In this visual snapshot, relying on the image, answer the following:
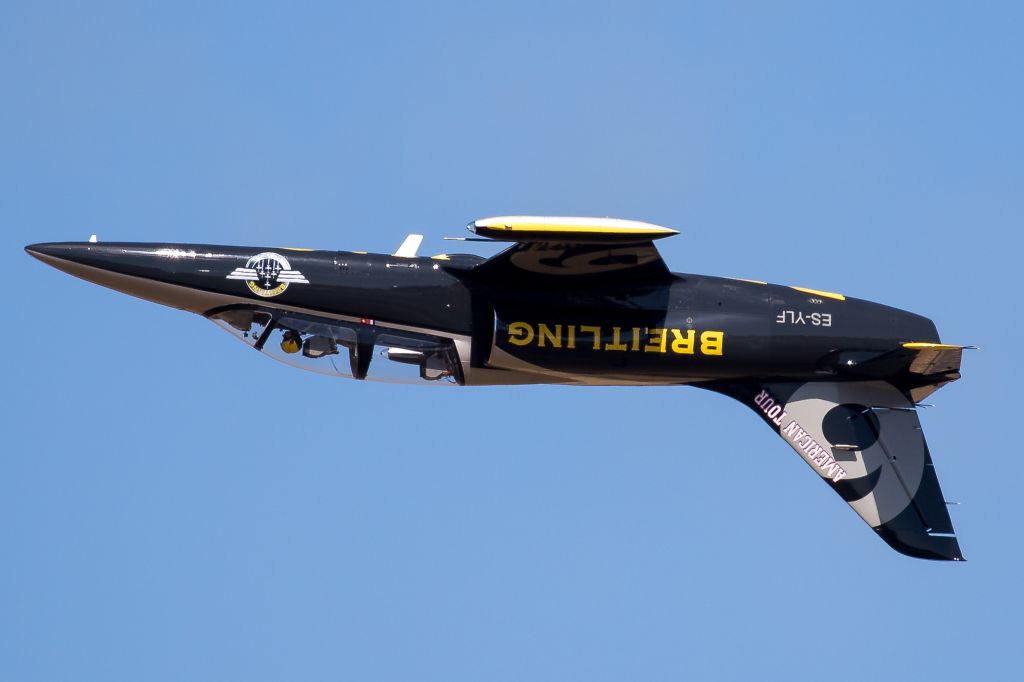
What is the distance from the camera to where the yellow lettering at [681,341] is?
3062cm

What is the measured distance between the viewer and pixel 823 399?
31734 millimetres

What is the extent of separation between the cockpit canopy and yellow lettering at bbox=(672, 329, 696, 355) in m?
4.27

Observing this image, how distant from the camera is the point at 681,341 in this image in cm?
3064

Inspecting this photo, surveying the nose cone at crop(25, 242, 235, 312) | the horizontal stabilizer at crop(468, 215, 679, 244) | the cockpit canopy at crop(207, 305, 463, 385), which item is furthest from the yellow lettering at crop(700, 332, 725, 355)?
the nose cone at crop(25, 242, 235, 312)

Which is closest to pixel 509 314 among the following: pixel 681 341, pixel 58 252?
pixel 681 341

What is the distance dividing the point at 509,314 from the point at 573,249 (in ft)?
6.58

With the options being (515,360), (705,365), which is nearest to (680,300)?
(705,365)

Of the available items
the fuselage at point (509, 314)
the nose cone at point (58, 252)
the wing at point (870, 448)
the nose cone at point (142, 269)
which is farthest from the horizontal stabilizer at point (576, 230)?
the nose cone at point (58, 252)

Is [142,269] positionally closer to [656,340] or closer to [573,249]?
[573,249]

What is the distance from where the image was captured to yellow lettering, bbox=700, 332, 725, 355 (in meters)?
30.7

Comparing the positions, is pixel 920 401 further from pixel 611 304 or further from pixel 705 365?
pixel 611 304

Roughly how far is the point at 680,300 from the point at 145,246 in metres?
10.7

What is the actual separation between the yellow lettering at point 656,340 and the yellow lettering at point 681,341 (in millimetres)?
180

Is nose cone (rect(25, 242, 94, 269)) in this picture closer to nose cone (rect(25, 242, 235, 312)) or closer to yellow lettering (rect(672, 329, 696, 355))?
nose cone (rect(25, 242, 235, 312))
